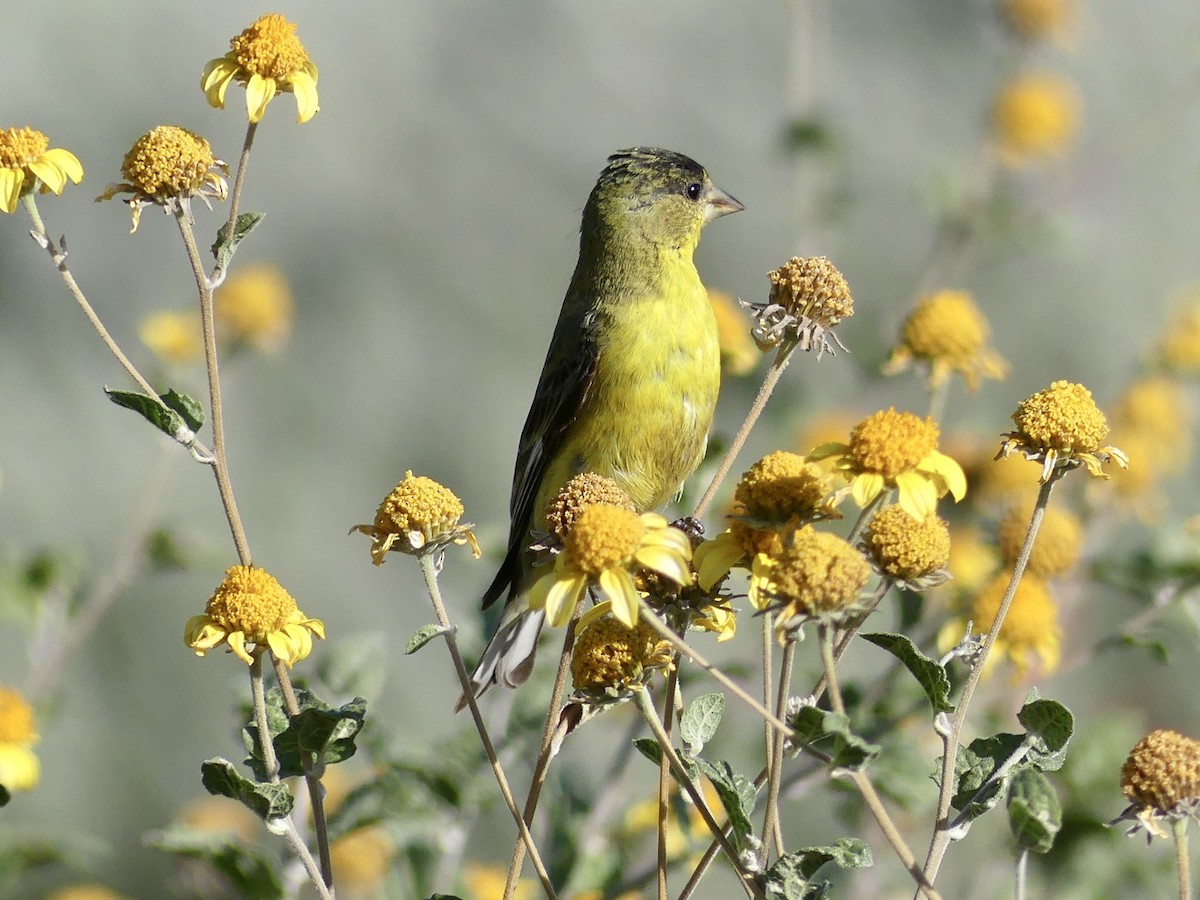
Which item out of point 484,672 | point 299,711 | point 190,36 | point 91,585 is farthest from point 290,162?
point 299,711

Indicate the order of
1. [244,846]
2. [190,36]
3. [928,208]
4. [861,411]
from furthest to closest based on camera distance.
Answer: [190,36] → [928,208] → [861,411] → [244,846]

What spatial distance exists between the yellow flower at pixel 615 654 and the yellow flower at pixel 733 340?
1713mm

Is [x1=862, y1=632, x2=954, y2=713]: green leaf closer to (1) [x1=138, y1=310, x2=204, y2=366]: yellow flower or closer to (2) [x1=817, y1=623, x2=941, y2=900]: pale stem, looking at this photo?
(2) [x1=817, y1=623, x2=941, y2=900]: pale stem

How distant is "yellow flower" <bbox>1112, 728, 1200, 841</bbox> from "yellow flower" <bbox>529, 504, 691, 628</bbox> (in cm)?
62

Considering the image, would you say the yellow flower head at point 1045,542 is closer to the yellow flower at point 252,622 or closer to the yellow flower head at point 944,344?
the yellow flower head at point 944,344

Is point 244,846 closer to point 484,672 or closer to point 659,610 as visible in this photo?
point 484,672

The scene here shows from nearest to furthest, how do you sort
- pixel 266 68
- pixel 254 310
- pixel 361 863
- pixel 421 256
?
pixel 266 68, pixel 361 863, pixel 254 310, pixel 421 256

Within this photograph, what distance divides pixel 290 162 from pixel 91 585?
236 centimetres

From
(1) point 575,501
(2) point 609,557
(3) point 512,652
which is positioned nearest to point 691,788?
(2) point 609,557

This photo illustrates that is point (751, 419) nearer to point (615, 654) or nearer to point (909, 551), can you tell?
point (909, 551)

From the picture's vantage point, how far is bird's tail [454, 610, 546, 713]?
339 centimetres

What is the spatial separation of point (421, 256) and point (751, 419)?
15.3ft

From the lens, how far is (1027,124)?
19.5 feet

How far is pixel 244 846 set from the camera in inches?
110
